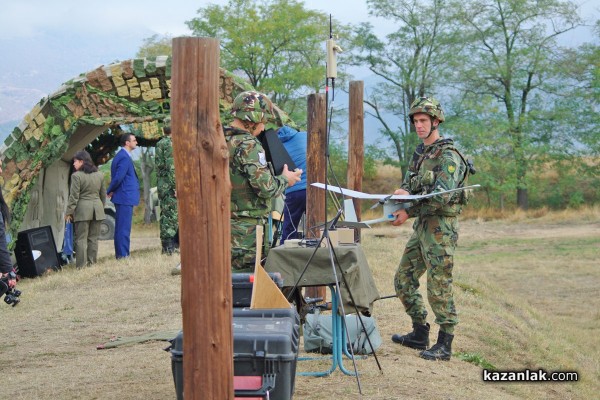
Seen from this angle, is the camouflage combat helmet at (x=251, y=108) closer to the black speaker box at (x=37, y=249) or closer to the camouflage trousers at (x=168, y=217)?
the camouflage trousers at (x=168, y=217)

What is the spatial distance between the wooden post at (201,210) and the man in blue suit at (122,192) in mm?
10794

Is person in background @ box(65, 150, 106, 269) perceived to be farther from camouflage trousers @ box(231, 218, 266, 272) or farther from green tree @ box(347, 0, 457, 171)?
green tree @ box(347, 0, 457, 171)

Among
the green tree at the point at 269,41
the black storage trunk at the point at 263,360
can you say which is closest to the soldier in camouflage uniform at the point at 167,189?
the black storage trunk at the point at 263,360

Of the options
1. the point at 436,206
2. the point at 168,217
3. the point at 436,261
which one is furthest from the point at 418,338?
the point at 168,217

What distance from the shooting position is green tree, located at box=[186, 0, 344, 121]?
36844 millimetres

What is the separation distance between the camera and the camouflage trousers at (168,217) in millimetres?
14281

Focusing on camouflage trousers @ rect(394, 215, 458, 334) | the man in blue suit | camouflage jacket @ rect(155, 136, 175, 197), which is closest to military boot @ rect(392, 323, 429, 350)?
camouflage trousers @ rect(394, 215, 458, 334)

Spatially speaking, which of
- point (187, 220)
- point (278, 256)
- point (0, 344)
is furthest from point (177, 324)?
point (187, 220)

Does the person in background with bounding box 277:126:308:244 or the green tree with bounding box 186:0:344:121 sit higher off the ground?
the green tree with bounding box 186:0:344:121

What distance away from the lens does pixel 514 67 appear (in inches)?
1588

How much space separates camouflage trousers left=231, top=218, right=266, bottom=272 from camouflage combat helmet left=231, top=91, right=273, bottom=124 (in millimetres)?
771

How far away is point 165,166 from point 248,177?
7303mm

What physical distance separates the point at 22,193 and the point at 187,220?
38.6ft

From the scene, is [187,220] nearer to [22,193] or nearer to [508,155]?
[22,193]
